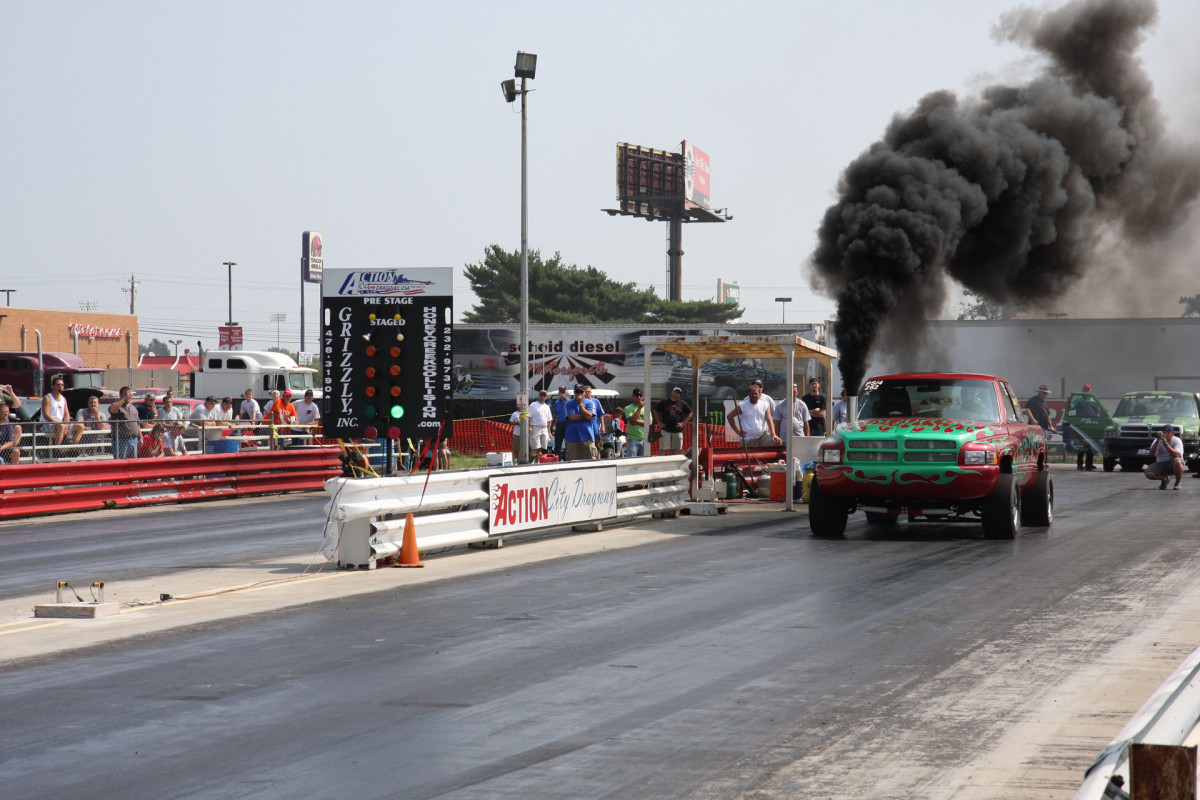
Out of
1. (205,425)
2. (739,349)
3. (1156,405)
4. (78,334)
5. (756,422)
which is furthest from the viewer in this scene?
(78,334)

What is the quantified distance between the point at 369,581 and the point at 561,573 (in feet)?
5.53

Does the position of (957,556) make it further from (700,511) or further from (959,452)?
(700,511)

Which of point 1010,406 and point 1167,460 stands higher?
point 1010,406

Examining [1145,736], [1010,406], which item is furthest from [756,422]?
[1145,736]

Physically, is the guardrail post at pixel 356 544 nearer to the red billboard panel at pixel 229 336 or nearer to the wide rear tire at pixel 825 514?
the wide rear tire at pixel 825 514

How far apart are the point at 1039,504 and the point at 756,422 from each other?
4791 mm

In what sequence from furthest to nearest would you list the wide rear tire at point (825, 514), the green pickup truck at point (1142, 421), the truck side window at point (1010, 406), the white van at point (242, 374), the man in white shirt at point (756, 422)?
1. the white van at point (242, 374)
2. the green pickup truck at point (1142, 421)
3. the man in white shirt at point (756, 422)
4. the truck side window at point (1010, 406)
5. the wide rear tire at point (825, 514)

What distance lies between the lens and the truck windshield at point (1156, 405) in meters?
27.9

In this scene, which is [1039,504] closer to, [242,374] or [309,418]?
[309,418]

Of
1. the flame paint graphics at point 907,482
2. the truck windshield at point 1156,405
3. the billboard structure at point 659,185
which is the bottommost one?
the flame paint graphics at point 907,482

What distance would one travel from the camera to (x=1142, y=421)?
28.0 metres

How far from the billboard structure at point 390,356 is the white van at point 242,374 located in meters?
28.4

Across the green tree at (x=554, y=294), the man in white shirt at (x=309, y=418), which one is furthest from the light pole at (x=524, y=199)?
the green tree at (x=554, y=294)

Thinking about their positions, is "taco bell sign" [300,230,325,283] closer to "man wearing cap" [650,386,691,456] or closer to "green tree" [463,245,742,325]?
"green tree" [463,245,742,325]
